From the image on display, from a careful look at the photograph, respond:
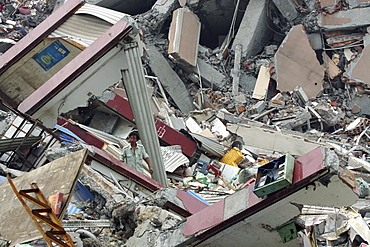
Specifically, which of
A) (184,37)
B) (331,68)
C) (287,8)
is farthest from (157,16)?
(331,68)

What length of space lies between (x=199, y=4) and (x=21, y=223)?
1136 cm

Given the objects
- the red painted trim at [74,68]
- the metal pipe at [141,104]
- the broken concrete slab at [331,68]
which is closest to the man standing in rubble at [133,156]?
the metal pipe at [141,104]

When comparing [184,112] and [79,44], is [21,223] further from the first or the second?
[184,112]

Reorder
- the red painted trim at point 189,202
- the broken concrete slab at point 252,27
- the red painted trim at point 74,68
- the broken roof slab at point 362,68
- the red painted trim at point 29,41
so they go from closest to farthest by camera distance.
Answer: the red painted trim at point 189,202 < the red painted trim at point 74,68 < the red painted trim at point 29,41 < the broken roof slab at point 362,68 < the broken concrete slab at point 252,27

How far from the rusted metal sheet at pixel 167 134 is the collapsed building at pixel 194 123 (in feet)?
0.08

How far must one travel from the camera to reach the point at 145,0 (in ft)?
50.9

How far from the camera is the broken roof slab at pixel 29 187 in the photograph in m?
3.23

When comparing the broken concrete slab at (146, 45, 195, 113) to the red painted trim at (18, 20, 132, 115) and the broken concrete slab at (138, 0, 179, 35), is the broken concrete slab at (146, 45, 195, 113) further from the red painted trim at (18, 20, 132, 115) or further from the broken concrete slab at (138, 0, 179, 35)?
the red painted trim at (18, 20, 132, 115)

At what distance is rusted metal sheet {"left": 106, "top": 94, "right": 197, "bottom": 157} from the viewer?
873 cm

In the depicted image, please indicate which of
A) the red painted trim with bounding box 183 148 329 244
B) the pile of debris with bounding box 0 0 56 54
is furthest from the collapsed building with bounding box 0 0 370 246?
the pile of debris with bounding box 0 0 56 54

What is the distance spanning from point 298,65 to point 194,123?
3.53m

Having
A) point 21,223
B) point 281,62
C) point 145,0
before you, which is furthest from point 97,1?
point 21,223

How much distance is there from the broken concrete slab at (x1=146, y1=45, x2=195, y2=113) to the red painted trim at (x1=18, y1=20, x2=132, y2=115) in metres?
6.18

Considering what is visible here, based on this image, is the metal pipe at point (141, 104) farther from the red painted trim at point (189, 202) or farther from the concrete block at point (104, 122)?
the red painted trim at point (189, 202)
